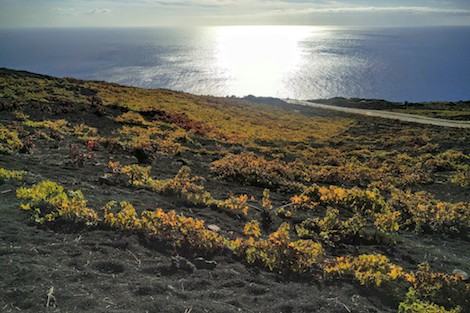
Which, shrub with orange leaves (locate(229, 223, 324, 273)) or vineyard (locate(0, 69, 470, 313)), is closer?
vineyard (locate(0, 69, 470, 313))

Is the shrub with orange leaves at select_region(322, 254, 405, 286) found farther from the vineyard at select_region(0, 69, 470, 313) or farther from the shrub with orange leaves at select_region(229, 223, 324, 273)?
the shrub with orange leaves at select_region(229, 223, 324, 273)

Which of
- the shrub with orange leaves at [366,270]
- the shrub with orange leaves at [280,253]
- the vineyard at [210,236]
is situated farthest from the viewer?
the shrub with orange leaves at [280,253]

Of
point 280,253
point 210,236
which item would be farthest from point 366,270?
point 210,236

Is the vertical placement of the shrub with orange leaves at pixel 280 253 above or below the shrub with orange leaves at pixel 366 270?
above

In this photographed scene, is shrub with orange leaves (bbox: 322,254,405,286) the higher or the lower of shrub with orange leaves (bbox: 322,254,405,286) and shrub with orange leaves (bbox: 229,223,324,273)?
the lower

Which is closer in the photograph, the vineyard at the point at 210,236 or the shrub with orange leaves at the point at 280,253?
the vineyard at the point at 210,236

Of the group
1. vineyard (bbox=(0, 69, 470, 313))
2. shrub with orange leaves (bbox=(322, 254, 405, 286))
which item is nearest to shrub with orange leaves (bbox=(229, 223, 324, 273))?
vineyard (bbox=(0, 69, 470, 313))

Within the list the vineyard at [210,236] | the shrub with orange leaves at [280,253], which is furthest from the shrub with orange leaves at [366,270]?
the shrub with orange leaves at [280,253]

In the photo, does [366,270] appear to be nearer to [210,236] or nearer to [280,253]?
[280,253]

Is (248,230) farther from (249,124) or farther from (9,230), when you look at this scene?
(249,124)

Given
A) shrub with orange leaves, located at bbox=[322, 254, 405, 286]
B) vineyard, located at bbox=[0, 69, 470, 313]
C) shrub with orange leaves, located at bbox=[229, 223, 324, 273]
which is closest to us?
vineyard, located at bbox=[0, 69, 470, 313]

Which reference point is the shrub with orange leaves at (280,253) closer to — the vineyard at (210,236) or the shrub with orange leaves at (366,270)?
the vineyard at (210,236)

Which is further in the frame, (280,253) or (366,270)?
(280,253)

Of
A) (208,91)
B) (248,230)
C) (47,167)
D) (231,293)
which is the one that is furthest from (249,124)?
(208,91)
